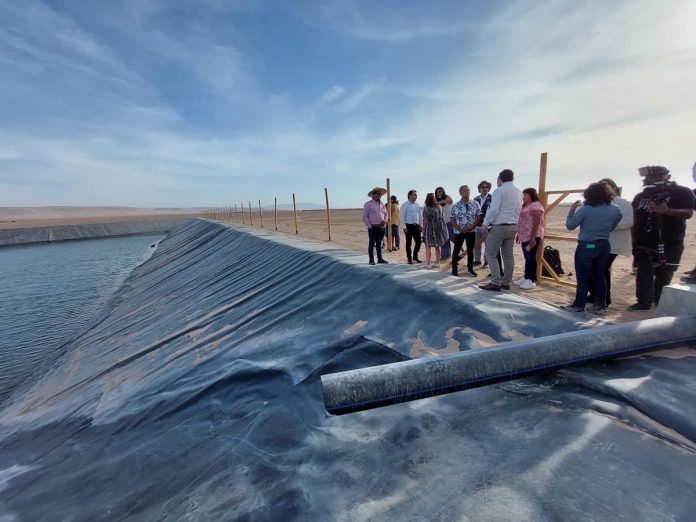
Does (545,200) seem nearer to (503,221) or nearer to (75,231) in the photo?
(503,221)

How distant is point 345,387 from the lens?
2.21m

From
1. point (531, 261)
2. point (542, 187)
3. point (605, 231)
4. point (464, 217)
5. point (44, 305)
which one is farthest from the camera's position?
point (44, 305)

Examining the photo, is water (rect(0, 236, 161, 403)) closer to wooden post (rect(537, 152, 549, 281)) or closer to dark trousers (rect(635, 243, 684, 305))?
wooden post (rect(537, 152, 549, 281))

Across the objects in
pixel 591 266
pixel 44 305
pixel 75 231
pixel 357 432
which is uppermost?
pixel 591 266

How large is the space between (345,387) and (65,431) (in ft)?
14.0

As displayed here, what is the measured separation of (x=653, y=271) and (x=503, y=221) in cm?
183

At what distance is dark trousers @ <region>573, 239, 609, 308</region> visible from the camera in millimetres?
3877

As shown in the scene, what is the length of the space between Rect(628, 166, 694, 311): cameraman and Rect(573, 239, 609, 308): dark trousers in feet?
2.26

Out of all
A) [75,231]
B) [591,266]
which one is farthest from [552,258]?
[75,231]

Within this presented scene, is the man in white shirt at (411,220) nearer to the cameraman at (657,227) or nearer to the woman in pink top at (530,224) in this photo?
the woman in pink top at (530,224)

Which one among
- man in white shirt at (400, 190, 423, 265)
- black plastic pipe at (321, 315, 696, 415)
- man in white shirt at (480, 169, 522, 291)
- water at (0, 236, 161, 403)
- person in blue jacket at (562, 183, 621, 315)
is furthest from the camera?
water at (0, 236, 161, 403)

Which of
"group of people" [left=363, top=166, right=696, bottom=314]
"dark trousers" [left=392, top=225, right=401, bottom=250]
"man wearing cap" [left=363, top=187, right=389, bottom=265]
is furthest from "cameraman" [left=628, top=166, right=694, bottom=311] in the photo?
"dark trousers" [left=392, top=225, right=401, bottom=250]

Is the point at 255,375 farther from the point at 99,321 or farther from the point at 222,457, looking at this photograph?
the point at 99,321

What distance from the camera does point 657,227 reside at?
4.08 m
